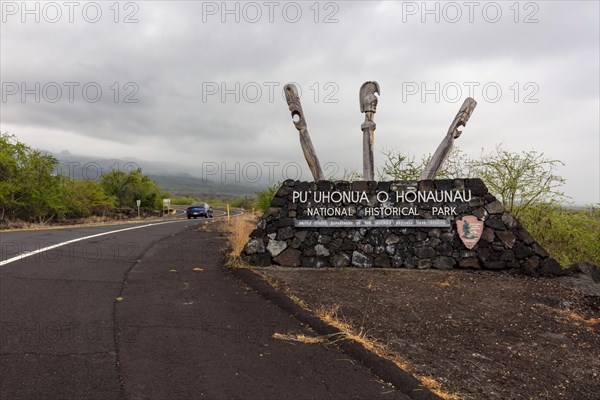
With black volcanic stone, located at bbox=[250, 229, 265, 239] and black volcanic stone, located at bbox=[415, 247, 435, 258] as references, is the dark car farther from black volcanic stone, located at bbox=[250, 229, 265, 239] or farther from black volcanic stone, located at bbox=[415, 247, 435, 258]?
black volcanic stone, located at bbox=[415, 247, 435, 258]

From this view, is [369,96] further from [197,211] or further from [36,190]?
[197,211]

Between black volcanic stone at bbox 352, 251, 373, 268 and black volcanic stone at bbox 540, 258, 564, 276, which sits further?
black volcanic stone at bbox 352, 251, 373, 268

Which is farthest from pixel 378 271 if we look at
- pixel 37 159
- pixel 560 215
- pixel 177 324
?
pixel 37 159

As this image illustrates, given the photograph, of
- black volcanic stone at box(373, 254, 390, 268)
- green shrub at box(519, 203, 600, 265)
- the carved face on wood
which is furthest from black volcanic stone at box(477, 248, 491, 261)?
the carved face on wood

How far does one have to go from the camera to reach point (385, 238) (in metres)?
8.30

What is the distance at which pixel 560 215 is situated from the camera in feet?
33.6

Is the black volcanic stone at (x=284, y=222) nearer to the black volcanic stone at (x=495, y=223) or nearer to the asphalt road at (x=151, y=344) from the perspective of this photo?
the asphalt road at (x=151, y=344)

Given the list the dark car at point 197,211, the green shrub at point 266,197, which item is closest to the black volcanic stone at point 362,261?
the green shrub at point 266,197

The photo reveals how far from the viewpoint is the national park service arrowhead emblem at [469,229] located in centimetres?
808

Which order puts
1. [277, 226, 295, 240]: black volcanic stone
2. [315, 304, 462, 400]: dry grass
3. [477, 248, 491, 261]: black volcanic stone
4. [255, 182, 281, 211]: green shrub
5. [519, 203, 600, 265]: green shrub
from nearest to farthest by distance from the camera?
[315, 304, 462, 400]: dry grass → [477, 248, 491, 261]: black volcanic stone → [277, 226, 295, 240]: black volcanic stone → [519, 203, 600, 265]: green shrub → [255, 182, 281, 211]: green shrub

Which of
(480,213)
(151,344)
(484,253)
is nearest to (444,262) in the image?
(484,253)

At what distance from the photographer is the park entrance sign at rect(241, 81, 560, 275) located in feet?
26.6

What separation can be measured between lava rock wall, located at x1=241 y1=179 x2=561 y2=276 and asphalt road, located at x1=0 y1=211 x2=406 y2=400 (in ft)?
5.92

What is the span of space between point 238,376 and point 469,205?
6594 millimetres
